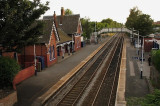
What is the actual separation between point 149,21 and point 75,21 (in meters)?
22.1

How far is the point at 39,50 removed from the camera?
84.6ft

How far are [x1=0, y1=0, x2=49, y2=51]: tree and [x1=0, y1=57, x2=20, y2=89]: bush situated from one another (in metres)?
1.04

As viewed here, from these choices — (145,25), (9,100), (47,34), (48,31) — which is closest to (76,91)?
(9,100)

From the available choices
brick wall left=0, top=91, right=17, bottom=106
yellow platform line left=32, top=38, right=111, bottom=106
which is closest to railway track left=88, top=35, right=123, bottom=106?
yellow platform line left=32, top=38, right=111, bottom=106

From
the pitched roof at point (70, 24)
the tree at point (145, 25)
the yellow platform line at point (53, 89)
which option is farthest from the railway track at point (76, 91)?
the tree at point (145, 25)

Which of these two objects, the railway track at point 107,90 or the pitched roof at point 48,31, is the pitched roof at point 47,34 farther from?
the railway track at point 107,90

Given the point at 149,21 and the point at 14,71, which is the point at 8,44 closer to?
the point at 14,71

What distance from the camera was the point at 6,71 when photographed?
45.1 ft

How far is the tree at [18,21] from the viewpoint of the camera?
12.4 m

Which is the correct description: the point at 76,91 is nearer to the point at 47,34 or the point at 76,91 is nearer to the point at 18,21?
the point at 18,21

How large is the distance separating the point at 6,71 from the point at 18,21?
12.6 feet

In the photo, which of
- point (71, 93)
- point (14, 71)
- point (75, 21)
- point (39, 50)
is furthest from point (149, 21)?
point (14, 71)

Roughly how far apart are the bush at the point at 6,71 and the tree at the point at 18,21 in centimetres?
104

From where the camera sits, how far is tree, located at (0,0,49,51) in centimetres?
1241
